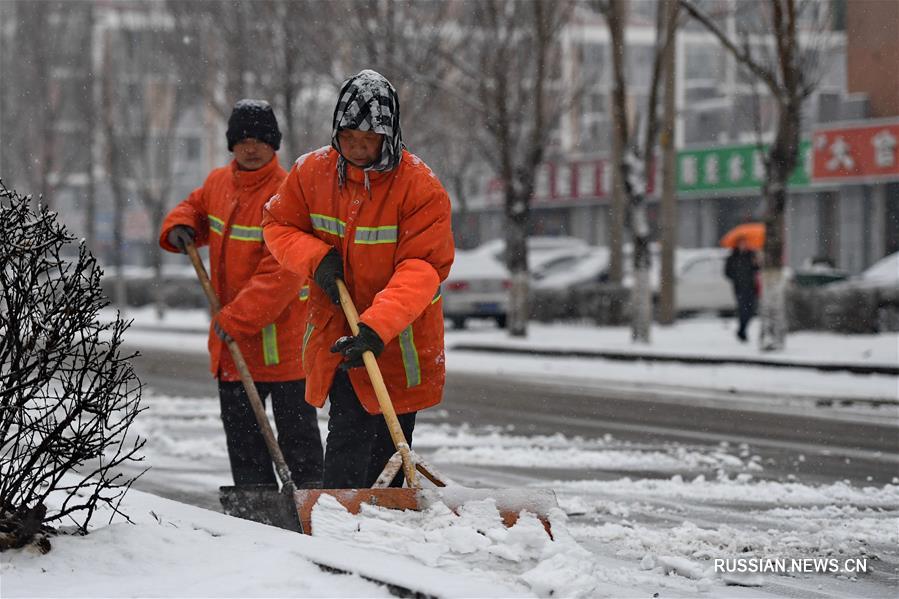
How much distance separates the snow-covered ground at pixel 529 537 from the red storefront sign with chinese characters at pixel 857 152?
65.1ft

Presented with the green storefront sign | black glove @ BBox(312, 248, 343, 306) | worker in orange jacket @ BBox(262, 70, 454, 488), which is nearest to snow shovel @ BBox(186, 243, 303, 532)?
worker in orange jacket @ BBox(262, 70, 454, 488)

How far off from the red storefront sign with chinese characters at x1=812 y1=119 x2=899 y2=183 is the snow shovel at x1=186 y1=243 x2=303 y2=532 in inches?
950

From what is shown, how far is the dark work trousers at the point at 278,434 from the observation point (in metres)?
6.05

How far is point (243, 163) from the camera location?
5.99 m

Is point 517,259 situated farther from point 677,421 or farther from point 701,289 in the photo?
point 677,421

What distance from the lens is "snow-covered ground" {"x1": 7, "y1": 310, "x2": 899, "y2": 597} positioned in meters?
4.03

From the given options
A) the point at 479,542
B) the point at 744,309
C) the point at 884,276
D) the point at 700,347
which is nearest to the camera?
the point at 479,542

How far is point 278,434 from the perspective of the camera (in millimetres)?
6152

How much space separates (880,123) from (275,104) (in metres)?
11.8

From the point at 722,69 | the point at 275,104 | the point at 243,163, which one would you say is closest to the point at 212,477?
the point at 243,163

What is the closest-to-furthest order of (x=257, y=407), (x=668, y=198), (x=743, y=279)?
(x=257, y=407) → (x=743, y=279) → (x=668, y=198)

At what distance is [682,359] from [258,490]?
456 inches

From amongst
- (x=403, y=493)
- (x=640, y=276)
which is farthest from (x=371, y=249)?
(x=640, y=276)

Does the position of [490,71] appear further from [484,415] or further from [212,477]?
[212,477]
